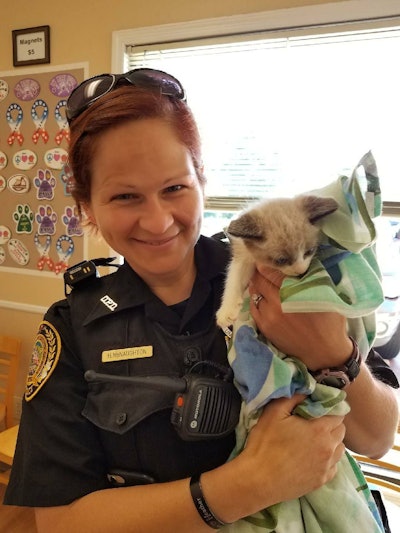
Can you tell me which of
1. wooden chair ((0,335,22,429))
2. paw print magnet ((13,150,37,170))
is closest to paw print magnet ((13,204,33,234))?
paw print magnet ((13,150,37,170))

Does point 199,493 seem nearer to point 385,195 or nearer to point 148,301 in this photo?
point 148,301

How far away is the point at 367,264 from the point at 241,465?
16.6 inches

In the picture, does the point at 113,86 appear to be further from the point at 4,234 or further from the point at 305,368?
the point at 4,234

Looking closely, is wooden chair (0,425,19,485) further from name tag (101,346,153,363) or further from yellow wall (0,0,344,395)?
name tag (101,346,153,363)

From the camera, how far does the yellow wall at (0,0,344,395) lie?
210 cm

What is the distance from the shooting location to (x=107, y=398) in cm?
78

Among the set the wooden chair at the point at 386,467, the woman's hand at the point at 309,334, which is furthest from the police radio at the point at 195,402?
the wooden chair at the point at 386,467

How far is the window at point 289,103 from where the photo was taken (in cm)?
191

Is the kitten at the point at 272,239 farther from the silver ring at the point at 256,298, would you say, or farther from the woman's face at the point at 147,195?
the woman's face at the point at 147,195

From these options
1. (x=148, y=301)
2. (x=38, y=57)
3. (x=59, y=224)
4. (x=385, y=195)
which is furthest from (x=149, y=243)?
(x=38, y=57)

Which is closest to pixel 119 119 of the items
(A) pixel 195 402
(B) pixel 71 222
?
(A) pixel 195 402

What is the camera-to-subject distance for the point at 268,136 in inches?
84.4

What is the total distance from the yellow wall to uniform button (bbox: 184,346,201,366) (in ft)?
5.90

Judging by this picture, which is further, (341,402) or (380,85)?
(380,85)
